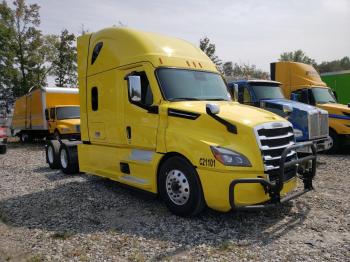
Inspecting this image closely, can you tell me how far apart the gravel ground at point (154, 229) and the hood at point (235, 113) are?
5.23 feet

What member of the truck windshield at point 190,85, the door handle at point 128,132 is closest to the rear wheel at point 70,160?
the door handle at point 128,132

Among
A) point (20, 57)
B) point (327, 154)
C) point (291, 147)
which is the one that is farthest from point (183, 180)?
point (20, 57)

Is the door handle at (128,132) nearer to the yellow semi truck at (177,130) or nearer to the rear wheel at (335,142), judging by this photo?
the yellow semi truck at (177,130)

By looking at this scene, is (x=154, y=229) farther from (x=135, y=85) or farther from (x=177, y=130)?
(x=135, y=85)

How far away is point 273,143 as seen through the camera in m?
5.51

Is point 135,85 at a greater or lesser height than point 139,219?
greater

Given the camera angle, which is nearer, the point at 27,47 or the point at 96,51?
the point at 96,51

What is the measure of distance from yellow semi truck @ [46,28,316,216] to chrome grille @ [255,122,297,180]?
0.05 feet

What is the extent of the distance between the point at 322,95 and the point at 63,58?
3087cm

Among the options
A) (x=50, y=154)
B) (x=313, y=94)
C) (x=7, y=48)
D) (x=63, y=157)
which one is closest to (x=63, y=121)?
(x=50, y=154)

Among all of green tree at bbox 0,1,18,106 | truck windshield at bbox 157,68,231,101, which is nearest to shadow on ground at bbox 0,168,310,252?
truck windshield at bbox 157,68,231,101

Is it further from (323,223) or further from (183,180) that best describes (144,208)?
(323,223)

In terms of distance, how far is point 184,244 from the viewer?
191 inches

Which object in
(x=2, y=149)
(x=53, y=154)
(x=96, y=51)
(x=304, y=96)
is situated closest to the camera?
(x=96, y=51)
